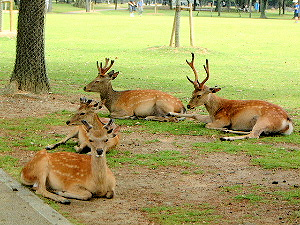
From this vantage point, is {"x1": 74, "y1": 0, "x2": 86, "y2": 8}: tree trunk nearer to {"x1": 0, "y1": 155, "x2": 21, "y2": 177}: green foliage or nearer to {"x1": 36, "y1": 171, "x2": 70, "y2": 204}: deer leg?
{"x1": 0, "y1": 155, "x2": 21, "y2": 177}: green foliage

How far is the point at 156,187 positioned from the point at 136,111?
3966mm

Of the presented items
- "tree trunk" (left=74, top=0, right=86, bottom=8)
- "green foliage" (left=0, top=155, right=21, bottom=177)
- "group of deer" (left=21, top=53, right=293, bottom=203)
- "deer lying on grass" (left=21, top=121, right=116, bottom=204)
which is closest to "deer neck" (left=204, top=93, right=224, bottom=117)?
"group of deer" (left=21, top=53, right=293, bottom=203)

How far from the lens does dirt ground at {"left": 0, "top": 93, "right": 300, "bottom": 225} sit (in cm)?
588

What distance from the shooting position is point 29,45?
12312mm

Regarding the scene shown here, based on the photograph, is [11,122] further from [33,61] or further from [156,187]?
[156,187]

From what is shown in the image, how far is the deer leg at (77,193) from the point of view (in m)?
6.21

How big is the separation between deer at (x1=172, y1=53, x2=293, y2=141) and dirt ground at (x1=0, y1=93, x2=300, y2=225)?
556 mm

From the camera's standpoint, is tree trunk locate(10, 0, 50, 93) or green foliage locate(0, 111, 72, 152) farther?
tree trunk locate(10, 0, 50, 93)

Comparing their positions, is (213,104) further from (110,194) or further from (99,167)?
(99,167)

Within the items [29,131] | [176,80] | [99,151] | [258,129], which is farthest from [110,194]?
[176,80]

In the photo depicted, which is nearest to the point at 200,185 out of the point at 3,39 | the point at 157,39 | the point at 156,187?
the point at 156,187

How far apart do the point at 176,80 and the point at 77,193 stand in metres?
10.0

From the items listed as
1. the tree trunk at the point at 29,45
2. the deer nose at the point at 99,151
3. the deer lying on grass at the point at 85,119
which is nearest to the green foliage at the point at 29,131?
the deer lying on grass at the point at 85,119

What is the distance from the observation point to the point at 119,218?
5.77m
